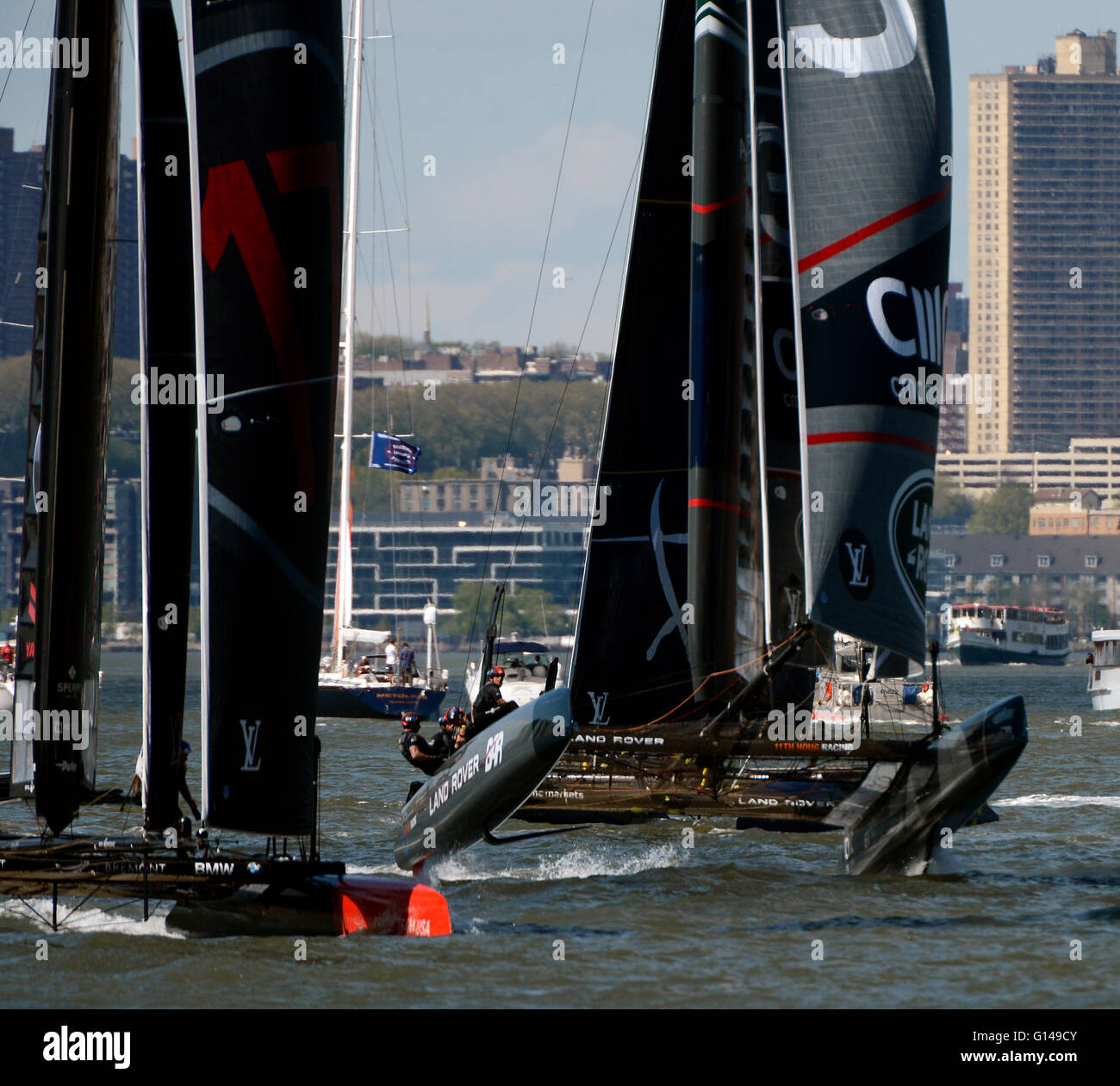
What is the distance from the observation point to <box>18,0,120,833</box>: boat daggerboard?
40.0 ft

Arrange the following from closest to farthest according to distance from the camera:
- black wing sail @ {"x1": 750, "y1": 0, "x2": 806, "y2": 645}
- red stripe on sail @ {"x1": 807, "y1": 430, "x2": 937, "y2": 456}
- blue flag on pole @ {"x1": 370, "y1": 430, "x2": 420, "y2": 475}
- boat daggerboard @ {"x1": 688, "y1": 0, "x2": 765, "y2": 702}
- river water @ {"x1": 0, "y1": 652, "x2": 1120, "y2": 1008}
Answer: river water @ {"x1": 0, "y1": 652, "x2": 1120, "y2": 1008} → red stripe on sail @ {"x1": 807, "y1": 430, "x2": 937, "y2": 456} → black wing sail @ {"x1": 750, "y1": 0, "x2": 806, "y2": 645} → boat daggerboard @ {"x1": 688, "y1": 0, "x2": 765, "y2": 702} → blue flag on pole @ {"x1": 370, "y1": 430, "x2": 420, "y2": 475}

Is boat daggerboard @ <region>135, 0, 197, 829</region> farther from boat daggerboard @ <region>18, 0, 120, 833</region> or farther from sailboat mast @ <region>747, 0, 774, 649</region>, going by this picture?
sailboat mast @ <region>747, 0, 774, 649</region>

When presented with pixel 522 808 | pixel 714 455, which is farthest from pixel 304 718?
pixel 714 455

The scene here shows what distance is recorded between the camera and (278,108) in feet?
36.2

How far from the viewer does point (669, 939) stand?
13.1 metres

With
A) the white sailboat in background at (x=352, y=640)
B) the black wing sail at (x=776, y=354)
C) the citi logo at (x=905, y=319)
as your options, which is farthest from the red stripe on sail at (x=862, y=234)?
the white sailboat in background at (x=352, y=640)

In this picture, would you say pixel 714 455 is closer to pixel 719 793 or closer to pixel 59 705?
pixel 719 793

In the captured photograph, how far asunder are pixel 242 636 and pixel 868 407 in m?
6.27

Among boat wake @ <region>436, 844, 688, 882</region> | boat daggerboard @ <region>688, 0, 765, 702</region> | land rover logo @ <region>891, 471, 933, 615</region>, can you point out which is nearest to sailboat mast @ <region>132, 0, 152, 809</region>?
boat wake @ <region>436, 844, 688, 882</region>

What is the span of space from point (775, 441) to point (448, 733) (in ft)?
13.2

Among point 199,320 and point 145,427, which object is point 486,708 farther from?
point 199,320

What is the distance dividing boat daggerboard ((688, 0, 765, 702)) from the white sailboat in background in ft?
71.2

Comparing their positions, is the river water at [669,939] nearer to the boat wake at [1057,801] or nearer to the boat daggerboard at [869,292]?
the boat daggerboard at [869,292]

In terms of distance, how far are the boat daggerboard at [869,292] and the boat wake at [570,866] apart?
3.10 m
